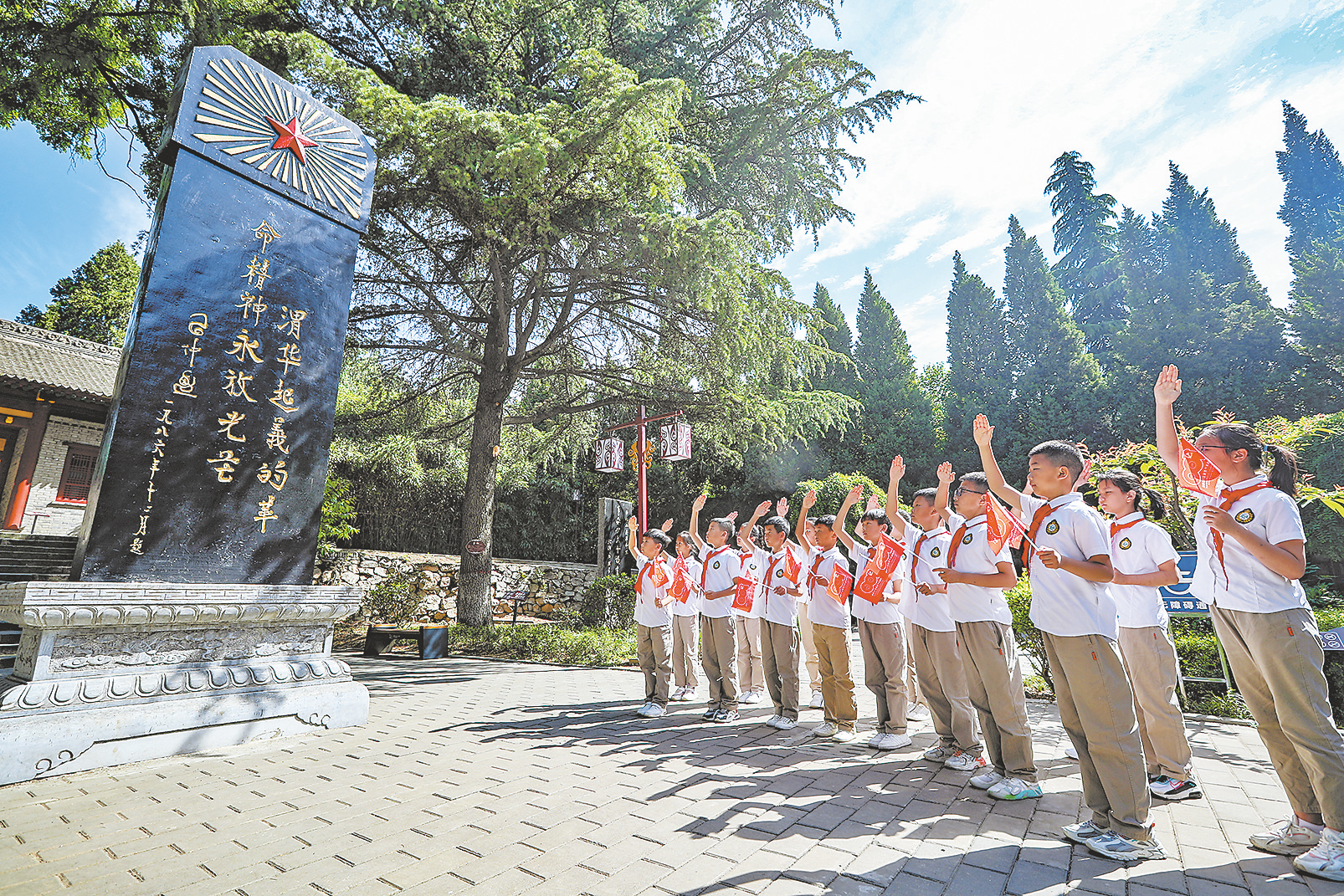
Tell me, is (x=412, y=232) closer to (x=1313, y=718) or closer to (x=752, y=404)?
(x=752, y=404)

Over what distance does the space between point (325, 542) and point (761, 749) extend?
1141cm

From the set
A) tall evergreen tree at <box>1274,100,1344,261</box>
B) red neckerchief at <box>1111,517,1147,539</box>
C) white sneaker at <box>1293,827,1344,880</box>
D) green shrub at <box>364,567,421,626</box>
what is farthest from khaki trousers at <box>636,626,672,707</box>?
tall evergreen tree at <box>1274,100,1344,261</box>

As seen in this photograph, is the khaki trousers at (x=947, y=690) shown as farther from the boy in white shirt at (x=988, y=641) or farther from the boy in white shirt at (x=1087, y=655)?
the boy in white shirt at (x=1087, y=655)

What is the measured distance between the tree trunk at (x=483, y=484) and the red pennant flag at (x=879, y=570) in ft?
25.5

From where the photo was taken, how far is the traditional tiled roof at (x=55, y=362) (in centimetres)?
1172

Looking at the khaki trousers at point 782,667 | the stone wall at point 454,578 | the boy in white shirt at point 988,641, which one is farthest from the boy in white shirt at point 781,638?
the stone wall at point 454,578

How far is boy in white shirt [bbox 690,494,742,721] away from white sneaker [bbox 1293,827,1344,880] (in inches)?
146

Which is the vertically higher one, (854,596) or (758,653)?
(854,596)

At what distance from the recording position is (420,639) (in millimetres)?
9852

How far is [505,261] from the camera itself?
10.1m

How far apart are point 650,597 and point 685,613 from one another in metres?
1.34

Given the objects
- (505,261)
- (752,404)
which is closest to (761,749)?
(752,404)

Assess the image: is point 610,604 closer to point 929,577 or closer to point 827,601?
point 827,601

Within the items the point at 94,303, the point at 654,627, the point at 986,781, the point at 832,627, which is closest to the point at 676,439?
the point at 654,627
